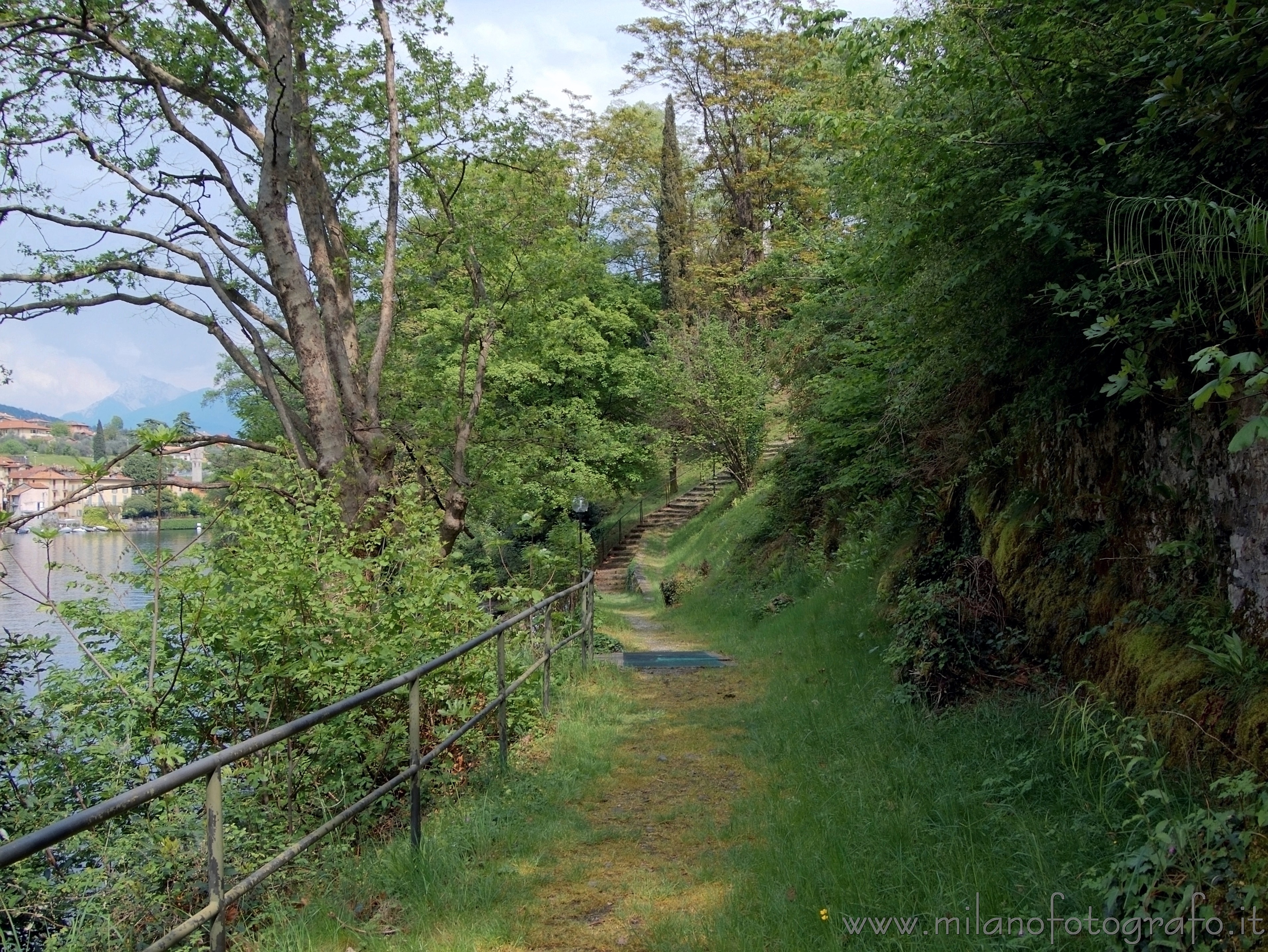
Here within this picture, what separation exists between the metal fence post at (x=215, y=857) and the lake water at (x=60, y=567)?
2.29 metres

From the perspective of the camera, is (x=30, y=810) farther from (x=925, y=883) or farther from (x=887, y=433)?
(x=887, y=433)

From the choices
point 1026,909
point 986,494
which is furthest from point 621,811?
point 986,494

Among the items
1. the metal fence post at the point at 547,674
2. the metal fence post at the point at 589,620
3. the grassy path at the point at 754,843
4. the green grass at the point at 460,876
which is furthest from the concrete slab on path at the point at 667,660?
the green grass at the point at 460,876

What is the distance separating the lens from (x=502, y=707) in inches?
226

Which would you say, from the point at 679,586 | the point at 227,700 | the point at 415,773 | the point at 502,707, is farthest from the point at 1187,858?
the point at 679,586

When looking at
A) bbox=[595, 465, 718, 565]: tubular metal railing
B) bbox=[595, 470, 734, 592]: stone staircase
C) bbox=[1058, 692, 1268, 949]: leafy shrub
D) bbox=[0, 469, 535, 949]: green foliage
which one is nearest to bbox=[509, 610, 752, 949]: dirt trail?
bbox=[0, 469, 535, 949]: green foliage

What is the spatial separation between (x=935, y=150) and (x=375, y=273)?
11.6 m

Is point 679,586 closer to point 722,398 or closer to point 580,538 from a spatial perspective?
point 580,538

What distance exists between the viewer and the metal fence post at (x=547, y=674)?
7.28m

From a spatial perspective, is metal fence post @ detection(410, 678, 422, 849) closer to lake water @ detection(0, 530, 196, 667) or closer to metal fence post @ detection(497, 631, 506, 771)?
metal fence post @ detection(497, 631, 506, 771)

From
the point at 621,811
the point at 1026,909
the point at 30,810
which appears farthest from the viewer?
the point at 621,811

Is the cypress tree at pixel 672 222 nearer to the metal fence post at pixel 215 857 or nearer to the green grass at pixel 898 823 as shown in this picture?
the green grass at pixel 898 823

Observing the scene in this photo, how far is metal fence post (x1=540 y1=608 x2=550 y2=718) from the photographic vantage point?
7.28 m

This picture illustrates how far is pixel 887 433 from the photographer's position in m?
9.11
